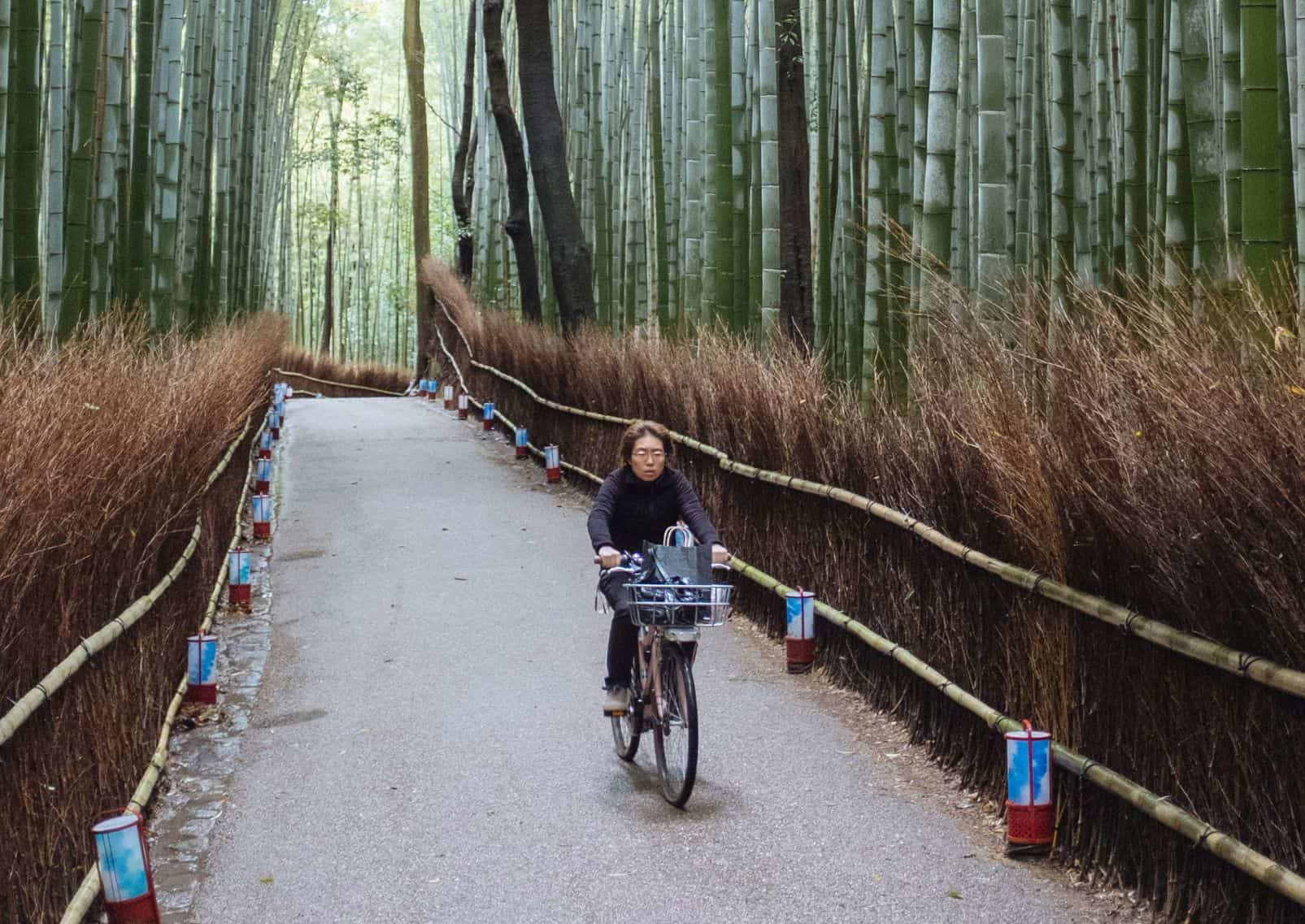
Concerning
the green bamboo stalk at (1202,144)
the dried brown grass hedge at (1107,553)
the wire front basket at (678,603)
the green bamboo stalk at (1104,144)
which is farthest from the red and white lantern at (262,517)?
the green bamboo stalk at (1202,144)

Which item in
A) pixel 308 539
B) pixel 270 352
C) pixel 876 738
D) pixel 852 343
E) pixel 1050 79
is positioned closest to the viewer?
pixel 876 738

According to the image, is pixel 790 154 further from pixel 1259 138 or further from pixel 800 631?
pixel 1259 138

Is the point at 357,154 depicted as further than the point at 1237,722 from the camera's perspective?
Yes

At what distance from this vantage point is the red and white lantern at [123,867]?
3248 millimetres

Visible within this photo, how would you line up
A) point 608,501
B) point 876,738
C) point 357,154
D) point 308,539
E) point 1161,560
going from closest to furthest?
point 1161,560
point 608,501
point 876,738
point 308,539
point 357,154

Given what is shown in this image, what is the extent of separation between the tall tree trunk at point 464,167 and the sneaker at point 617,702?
678 inches

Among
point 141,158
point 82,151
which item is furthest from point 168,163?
point 82,151

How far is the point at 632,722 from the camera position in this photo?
4.87 m

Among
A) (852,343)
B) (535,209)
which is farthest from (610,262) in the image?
(852,343)

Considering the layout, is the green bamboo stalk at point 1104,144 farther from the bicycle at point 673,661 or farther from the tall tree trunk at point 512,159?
the tall tree trunk at point 512,159

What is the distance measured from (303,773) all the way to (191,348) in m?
3.49

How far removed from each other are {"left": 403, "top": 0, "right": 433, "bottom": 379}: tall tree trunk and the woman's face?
18.6 m

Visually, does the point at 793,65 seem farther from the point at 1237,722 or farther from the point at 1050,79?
the point at 1237,722

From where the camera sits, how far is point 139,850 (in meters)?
3.29
